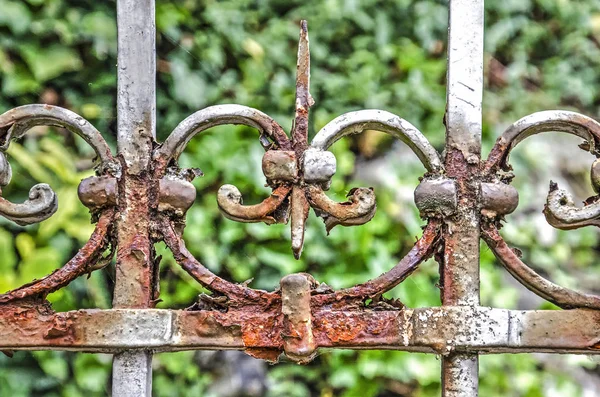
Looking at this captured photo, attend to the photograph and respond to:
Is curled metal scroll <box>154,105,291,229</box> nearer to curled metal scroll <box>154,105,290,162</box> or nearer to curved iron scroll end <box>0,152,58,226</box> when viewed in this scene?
curled metal scroll <box>154,105,290,162</box>

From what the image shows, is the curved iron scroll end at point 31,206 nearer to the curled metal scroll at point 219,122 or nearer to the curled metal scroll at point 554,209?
the curled metal scroll at point 219,122

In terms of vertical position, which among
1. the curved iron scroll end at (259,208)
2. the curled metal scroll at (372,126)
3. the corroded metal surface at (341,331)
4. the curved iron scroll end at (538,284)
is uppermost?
the curled metal scroll at (372,126)

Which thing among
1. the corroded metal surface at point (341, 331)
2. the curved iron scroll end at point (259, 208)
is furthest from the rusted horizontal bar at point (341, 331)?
the curved iron scroll end at point (259, 208)

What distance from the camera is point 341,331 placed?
0.73m

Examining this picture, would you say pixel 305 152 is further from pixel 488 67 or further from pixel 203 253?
pixel 488 67

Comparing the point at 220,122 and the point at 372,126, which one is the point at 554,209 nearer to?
the point at 372,126

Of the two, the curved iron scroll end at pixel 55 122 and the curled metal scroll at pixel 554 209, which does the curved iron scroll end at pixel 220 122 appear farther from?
the curled metal scroll at pixel 554 209

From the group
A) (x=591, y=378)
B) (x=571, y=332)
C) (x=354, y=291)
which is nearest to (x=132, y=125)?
(x=354, y=291)

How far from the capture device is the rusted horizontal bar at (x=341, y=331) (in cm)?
73

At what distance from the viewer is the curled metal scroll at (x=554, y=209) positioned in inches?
29.0

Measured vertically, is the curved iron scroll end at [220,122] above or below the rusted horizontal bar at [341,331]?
above

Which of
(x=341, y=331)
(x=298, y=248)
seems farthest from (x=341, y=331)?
(x=298, y=248)

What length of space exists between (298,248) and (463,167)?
21 cm

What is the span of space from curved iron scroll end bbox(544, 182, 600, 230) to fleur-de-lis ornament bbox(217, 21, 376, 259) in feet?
0.64
